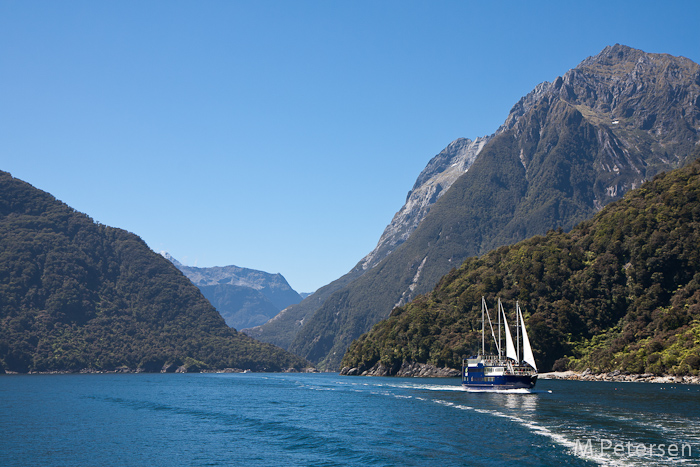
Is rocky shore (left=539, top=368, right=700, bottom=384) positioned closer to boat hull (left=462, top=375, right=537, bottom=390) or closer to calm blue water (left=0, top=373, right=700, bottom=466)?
calm blue water (left=0, top=373, right=700, bottom=466)

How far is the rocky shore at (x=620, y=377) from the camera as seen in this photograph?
437 feet

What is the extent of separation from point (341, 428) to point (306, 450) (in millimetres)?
15611

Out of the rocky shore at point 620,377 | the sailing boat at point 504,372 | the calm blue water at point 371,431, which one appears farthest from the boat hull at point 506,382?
the rocky shore at point 620,377

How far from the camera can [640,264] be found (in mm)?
192500

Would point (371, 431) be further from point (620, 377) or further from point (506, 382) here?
point (620, 377)

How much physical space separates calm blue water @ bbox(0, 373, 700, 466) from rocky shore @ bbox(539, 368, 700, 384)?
1792 centimetres

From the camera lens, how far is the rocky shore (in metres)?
133

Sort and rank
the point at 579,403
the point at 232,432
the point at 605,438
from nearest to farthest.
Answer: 1. the point at 605,438
2. the point at 232,432
3. the point at 579,403

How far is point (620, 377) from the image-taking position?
155000 mm

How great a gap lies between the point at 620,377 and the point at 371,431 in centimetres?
10835

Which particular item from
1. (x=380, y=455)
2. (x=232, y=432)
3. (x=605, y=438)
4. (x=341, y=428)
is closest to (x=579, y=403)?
(x=605, y=438)

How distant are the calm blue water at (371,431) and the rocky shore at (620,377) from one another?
706 inches

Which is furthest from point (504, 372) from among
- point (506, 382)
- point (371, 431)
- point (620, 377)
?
point (371, 431)

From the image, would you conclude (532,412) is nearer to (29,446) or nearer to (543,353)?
(29,446)
